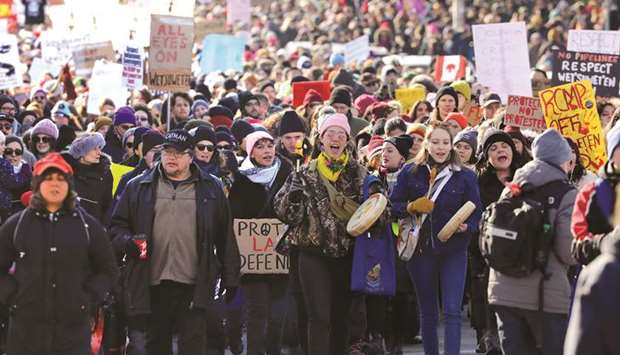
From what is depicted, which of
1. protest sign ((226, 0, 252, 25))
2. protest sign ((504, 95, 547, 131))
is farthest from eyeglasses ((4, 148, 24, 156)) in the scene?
protest sign ((226, 0, 252, 25))

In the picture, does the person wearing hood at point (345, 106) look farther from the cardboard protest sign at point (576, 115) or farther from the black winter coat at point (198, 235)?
the black winter coat at point (198, 235)

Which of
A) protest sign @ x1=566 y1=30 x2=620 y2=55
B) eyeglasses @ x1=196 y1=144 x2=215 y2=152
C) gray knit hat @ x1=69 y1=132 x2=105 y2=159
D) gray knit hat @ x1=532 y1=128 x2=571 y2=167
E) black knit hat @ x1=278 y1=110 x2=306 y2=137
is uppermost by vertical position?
protest sign @ x1=566 y1=30 x2=620 y2=55

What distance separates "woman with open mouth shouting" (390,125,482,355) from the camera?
39.0ft

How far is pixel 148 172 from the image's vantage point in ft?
37.3

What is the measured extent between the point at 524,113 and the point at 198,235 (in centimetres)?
480

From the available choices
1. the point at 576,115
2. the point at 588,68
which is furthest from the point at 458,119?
the point at 588,68

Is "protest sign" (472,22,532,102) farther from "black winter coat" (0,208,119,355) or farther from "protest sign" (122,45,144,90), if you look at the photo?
"black winter coat" (0,208,119,355)

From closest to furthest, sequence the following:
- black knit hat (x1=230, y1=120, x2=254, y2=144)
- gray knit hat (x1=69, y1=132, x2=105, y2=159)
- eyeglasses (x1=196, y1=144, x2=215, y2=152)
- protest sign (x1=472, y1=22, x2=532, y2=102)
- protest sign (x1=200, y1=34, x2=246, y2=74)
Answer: eyeglasses (x1=196, y1=144, x2=215, y2=152) → gray knit hat (x1=69, y1=132, x2=105, y2=159) → black knit hat (x1=230, y1=120, x2=254, y2=144) → protest sign (x1=472, y1=22, x2=532, y2=102) → protest sign (x1=200, y1=34, x2=246, y2=74)

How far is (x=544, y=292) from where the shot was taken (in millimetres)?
10008

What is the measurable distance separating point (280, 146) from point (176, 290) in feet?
8.82

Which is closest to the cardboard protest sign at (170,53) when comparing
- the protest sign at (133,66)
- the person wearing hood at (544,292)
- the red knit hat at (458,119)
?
the protest sign at (133,66)

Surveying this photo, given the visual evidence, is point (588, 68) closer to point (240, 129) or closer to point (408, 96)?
point (408, 96)

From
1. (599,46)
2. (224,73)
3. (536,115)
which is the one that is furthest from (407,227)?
(224,73)

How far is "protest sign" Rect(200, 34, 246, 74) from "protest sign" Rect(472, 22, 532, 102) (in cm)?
Answer: 970
